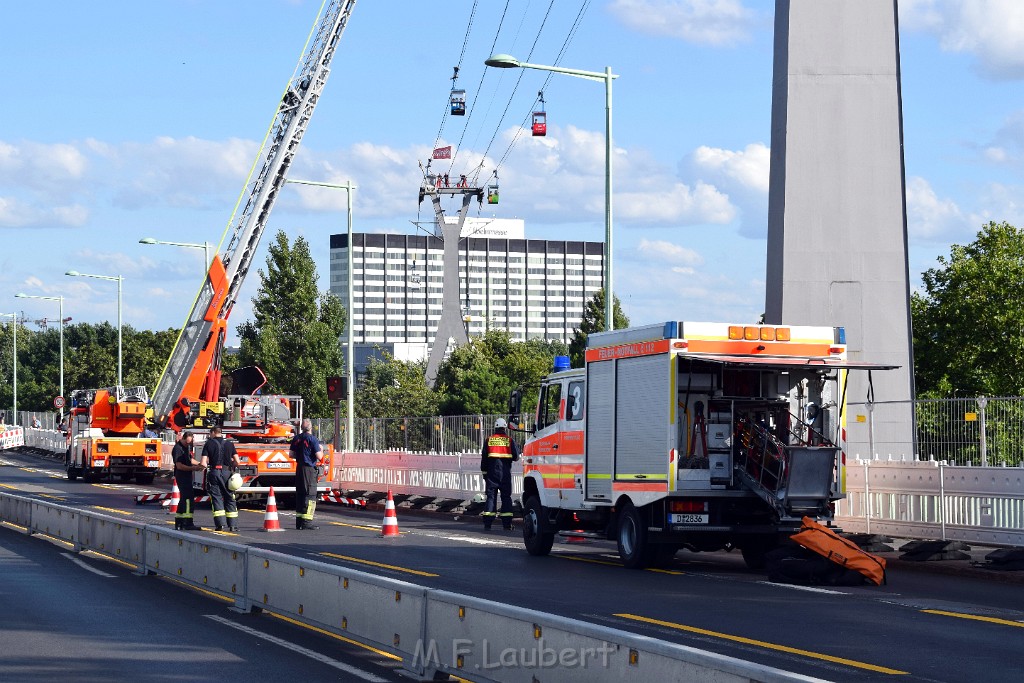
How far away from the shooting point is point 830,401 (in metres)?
18.3

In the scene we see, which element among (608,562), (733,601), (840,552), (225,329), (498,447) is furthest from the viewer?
(225,329)

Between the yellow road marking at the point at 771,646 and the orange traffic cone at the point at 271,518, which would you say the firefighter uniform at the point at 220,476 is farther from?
the yellow road marking at the point at 771,646

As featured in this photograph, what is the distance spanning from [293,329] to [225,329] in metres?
32.5

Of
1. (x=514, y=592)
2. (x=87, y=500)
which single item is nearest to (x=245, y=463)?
(x=87, y=500)

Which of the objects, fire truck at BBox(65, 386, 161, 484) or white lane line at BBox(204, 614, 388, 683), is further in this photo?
fire truck at BBox(65, 386, 161, 484)

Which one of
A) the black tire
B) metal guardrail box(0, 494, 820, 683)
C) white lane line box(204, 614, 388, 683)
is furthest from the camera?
the black tire

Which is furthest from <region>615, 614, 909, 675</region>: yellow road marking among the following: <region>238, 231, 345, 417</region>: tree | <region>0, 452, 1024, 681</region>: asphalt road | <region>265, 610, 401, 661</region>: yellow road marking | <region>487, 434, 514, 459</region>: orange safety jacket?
<region>238, 231, 345, 417</region>: tree

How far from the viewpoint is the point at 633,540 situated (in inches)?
706

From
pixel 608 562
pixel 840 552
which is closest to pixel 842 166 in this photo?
pixel 608 562

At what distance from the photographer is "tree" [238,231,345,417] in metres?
69.3

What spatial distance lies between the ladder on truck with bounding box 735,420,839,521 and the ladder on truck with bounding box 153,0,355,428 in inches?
877

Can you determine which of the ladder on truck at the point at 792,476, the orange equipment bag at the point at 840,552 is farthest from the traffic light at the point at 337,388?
the orange equipment bag at the point at 840,552

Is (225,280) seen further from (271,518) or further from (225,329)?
(271,518)

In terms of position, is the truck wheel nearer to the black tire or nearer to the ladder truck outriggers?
the black tire
